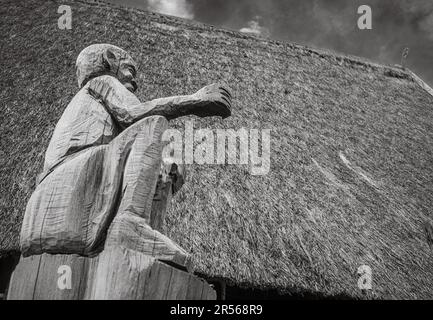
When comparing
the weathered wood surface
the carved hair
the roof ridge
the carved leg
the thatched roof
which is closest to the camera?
the weathered wood surface

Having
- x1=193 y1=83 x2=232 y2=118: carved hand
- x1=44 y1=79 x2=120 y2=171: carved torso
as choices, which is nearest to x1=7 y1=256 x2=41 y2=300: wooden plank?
x1=44 y1=79 x2=120 y2=171: carved torso

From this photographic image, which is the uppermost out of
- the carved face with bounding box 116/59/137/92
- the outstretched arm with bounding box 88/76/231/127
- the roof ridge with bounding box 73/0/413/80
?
the roof ridge with bounding box 73/0/413/80

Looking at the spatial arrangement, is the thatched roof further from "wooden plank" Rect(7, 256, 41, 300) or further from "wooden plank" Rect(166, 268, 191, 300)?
"wooden plank" Rect(166, 268, 191, 300)

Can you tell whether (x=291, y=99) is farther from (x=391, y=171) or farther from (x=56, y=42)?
(x=56, y=42)

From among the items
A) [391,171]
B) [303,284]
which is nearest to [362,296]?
[303,284]

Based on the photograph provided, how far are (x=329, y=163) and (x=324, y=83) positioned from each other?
2654mm

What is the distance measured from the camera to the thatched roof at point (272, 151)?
4.86m

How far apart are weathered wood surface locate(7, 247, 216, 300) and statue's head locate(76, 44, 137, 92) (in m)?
1.02

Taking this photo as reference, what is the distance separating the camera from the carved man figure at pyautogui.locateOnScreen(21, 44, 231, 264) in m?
1.89

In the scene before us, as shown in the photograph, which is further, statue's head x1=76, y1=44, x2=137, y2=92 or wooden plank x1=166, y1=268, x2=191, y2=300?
statue's head x1=76, y1=44, x2=137, y2=92

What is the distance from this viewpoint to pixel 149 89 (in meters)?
6.41

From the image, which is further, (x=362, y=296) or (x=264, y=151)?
(x=264, y=151)

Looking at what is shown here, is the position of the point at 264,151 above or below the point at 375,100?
below

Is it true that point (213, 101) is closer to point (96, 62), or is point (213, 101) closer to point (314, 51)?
point (96, 62)
